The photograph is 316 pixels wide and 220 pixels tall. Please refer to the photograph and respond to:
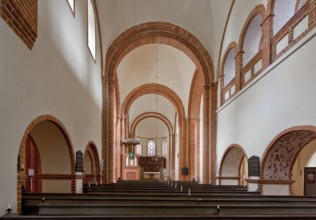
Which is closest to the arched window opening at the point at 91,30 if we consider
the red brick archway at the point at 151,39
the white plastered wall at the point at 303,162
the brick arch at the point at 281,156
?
the red brick archway at the point at 151,39

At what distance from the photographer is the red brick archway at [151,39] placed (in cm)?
1366

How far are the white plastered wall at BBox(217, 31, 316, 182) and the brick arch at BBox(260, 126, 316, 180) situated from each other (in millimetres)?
230

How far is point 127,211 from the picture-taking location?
4273mm

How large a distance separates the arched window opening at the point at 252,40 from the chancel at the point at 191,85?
46 mm

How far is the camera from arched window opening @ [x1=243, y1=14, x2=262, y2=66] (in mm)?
10320

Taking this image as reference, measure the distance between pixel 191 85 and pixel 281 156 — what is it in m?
12.0

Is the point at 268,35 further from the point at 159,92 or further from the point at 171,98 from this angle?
the point at 159,92

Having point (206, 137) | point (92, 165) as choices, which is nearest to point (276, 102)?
point (206, 137)

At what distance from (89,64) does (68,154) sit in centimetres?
380

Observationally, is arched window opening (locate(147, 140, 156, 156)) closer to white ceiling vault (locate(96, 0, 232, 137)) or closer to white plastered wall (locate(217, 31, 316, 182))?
white ceiling vault (locate(96, 0, 232, 137))

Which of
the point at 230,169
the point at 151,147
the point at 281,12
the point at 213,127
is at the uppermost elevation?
the point at 281,12

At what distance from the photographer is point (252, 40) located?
1074 cm

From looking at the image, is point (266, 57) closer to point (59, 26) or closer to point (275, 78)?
point (275, 78)

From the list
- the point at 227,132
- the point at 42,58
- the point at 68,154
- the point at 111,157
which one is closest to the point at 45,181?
the point at 68,154
